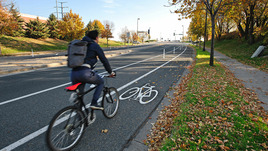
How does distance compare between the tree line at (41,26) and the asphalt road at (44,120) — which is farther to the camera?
the tree line at (41,26)

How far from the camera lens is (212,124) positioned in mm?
3309

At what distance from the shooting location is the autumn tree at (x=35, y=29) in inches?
1202

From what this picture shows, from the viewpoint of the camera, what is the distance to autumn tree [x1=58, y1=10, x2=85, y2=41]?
2389cm

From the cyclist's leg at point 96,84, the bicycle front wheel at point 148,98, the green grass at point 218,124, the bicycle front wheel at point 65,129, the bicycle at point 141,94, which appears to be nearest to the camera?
the bicycle front wheel at point 65,129

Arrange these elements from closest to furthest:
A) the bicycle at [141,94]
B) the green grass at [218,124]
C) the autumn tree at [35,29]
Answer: the green grass at [218,124] → the bicycle at [141,94] → the autumn tree at [35,29]

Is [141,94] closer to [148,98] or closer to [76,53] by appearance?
[148,98]

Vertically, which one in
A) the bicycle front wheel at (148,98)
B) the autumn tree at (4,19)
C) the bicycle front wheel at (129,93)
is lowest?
the bicycle front wheel at (148,98)

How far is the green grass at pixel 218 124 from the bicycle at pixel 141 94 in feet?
3.54

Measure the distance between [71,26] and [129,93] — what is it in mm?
23192

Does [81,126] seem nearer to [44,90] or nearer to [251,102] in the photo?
[44,90]

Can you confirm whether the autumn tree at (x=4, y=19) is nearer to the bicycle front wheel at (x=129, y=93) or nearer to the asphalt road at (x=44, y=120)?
the asphalt road at (x=44, y=120)

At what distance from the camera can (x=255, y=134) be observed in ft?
9.57

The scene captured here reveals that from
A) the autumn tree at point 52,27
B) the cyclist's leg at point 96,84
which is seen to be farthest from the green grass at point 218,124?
the autumn tree at point 52,27

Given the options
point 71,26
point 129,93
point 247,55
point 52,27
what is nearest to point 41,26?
point 52,27
